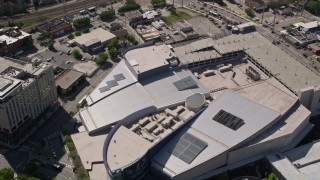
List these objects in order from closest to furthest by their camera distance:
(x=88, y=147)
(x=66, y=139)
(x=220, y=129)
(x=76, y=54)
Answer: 1. (x=220, y=129)
2. (x=88, y=147)
3. (x=66, y=139)
4. (x=76, y=54)

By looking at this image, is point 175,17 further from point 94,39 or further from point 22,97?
point 22,97

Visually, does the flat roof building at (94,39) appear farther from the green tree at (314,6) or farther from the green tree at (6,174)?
the green tree at (314,6)

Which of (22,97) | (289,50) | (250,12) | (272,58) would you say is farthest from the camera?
(250,12)

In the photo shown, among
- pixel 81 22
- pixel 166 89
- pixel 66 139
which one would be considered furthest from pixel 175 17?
pixel 66 139

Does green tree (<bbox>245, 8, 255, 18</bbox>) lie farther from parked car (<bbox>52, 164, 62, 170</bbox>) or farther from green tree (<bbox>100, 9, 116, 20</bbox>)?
parked car (<bbox>52, 164, 62, 170</bbox>)

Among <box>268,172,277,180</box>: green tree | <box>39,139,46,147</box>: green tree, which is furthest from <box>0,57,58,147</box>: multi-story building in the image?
<box>268,172,277,180</box>: green tree

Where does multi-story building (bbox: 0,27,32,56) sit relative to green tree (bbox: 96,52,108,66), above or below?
above
